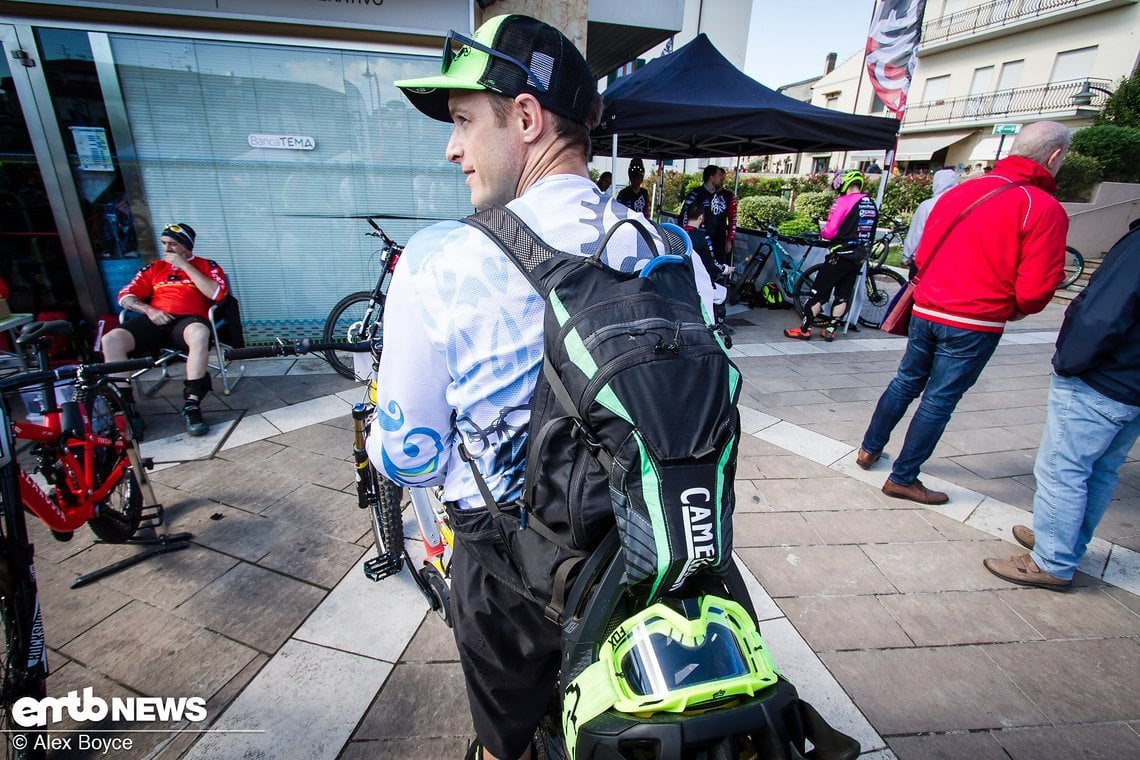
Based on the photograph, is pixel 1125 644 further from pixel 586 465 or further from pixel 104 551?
pixel 104 551

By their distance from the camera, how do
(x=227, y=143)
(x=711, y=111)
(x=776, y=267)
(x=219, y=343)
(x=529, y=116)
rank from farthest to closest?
(x=776, y=267)
(x=711, y=111)
(x=227, y=143)
(x=219, y=343)
(x=529, y=116)

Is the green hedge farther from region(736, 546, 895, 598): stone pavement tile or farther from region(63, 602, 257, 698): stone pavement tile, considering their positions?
region(63, 602, 257, 698): stone pavement tile

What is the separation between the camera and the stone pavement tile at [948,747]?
73.5 inches

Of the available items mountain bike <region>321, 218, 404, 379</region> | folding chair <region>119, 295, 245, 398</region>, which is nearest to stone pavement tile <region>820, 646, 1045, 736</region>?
mountain bike <region>321, 218, 404, 379</region>

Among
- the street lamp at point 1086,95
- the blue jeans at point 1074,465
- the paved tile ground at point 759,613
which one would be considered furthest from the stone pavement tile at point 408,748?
the street lamp at point 1086,95

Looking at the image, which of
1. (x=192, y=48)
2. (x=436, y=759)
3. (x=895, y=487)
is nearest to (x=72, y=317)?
(x=192, y=48)

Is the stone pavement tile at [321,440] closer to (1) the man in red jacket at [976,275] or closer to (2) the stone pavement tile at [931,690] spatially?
(2) the stone pavement tile at [931,690]

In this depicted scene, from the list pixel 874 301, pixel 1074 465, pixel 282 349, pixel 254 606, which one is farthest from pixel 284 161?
pixel 874 301

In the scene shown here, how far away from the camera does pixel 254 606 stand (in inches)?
97.0

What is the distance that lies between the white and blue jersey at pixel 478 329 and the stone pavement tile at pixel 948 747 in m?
1.88

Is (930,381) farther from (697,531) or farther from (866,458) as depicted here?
(697,531)

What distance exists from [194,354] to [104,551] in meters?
1.91

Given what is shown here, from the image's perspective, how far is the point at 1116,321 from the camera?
2.20m

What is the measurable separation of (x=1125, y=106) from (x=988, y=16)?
1569 centimetres
